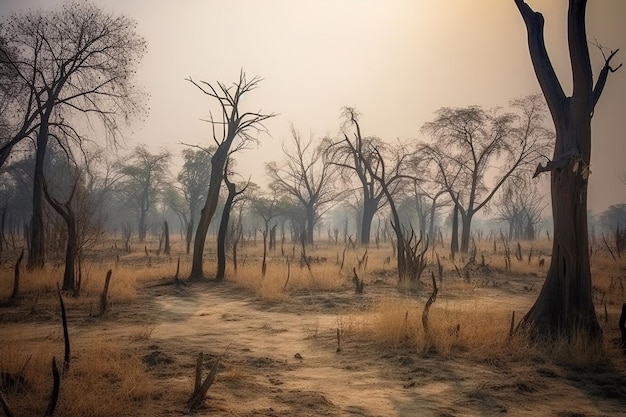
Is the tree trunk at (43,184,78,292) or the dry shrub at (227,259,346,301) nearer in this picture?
the tree trunk at (43,184,78,292)

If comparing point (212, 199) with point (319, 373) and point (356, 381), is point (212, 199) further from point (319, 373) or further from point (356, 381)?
point (356, 381)

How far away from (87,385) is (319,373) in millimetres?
2736

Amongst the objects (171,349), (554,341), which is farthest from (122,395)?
(554,341)

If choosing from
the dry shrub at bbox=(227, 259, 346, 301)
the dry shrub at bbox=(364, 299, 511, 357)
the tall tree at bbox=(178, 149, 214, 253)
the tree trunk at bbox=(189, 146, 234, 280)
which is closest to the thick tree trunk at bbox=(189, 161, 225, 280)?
the tree trunk at bbox=(189, 146, 234, 280)

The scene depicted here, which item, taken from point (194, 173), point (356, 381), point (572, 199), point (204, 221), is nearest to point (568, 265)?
point (572, 199)

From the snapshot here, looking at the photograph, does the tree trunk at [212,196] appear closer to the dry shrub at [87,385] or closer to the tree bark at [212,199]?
the tree bark at [212,199]

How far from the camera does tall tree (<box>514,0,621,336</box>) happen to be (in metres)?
6.39

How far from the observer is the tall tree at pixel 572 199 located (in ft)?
21.0

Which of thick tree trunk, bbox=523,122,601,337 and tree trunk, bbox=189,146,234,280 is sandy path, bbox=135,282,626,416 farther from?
tree trunk, bbox=189,146,234,280

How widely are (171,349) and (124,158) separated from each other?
1789 inches

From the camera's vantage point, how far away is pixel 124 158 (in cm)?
4600

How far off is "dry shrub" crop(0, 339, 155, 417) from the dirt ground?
0.66 feet

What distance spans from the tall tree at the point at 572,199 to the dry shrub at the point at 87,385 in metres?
5.99

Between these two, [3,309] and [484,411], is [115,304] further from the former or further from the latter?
[484,411]
